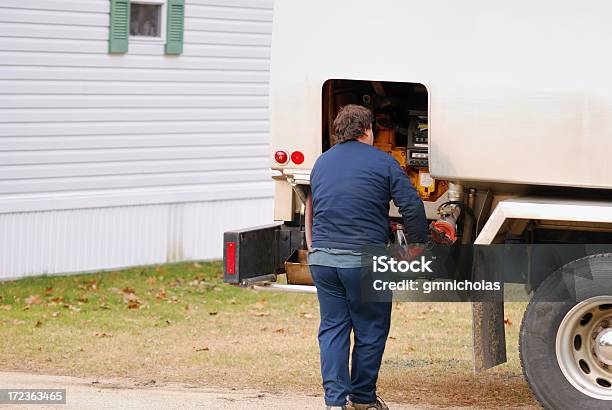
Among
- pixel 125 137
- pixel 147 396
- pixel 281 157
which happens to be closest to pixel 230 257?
pixel 281 157

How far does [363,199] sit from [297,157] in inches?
33.5

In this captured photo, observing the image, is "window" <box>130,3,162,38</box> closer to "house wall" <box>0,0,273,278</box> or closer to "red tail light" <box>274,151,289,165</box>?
"house wall" <box>0,0,273,278</box>

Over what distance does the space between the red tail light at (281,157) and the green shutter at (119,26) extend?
5.76 metres

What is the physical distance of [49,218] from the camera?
43.3ft

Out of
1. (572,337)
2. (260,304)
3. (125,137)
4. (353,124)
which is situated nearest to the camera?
(572,337)

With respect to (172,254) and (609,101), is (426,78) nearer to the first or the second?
(609,101)

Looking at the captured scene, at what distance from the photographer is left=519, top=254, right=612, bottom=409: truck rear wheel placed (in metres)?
7.21

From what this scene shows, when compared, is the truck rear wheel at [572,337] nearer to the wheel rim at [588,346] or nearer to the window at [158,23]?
the wheel rim at [588,346]

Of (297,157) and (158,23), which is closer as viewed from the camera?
(297,157)

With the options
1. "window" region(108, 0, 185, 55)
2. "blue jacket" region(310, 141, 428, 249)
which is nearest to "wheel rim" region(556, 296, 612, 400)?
"blue jacket" region(310, 141, 428, 249)

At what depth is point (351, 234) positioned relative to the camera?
7.36m

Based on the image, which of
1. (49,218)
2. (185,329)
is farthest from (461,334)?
(49,218)

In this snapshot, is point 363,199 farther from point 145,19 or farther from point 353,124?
point 145,19

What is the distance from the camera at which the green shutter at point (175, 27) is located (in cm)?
1396
